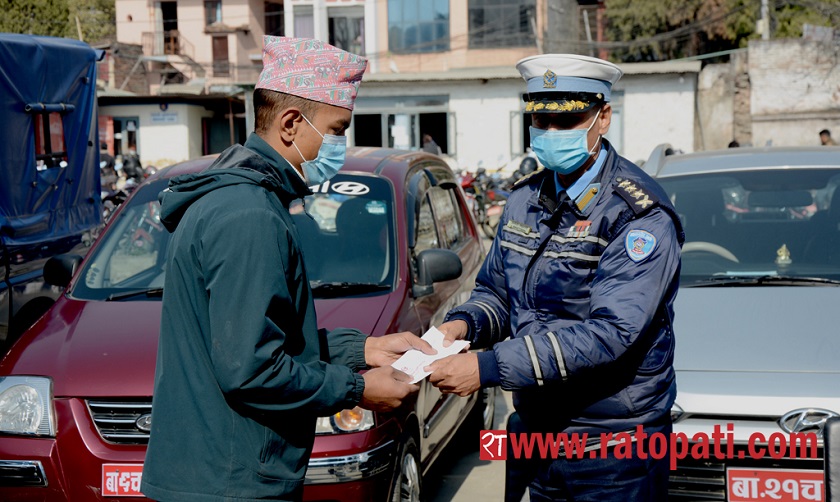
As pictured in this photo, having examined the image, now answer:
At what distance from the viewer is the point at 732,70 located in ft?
92.6

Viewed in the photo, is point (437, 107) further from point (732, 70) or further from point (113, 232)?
point (113, 232)

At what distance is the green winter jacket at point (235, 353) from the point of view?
2.15 m

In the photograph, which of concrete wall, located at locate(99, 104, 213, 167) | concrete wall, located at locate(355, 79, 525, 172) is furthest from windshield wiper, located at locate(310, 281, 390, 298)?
concrete wall, located at locate(99, 104, 213, 167)

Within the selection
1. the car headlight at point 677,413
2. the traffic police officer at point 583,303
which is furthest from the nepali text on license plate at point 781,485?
the traffic police officer at point 583,303

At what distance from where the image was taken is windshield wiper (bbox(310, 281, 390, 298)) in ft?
14.7

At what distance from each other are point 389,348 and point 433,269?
1.56m

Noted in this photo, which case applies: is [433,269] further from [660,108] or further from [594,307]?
[660,108]

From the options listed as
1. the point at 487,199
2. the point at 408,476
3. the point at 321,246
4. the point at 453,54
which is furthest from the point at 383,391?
the point at 453,54

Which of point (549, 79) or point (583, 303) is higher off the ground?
point (549, 79)

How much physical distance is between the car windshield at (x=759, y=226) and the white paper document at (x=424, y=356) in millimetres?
1921

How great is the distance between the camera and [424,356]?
3.03 meters

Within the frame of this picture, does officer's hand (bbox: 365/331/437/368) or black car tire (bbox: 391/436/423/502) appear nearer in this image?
officer's hand (bbox: 365/331/437/368)

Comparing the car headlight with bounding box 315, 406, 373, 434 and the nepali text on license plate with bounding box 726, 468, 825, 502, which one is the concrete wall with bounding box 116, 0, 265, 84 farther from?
the nepali text on license plate with bounding box 726, 468, 825, 502

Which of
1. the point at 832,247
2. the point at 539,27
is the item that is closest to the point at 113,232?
the point at 832,247
